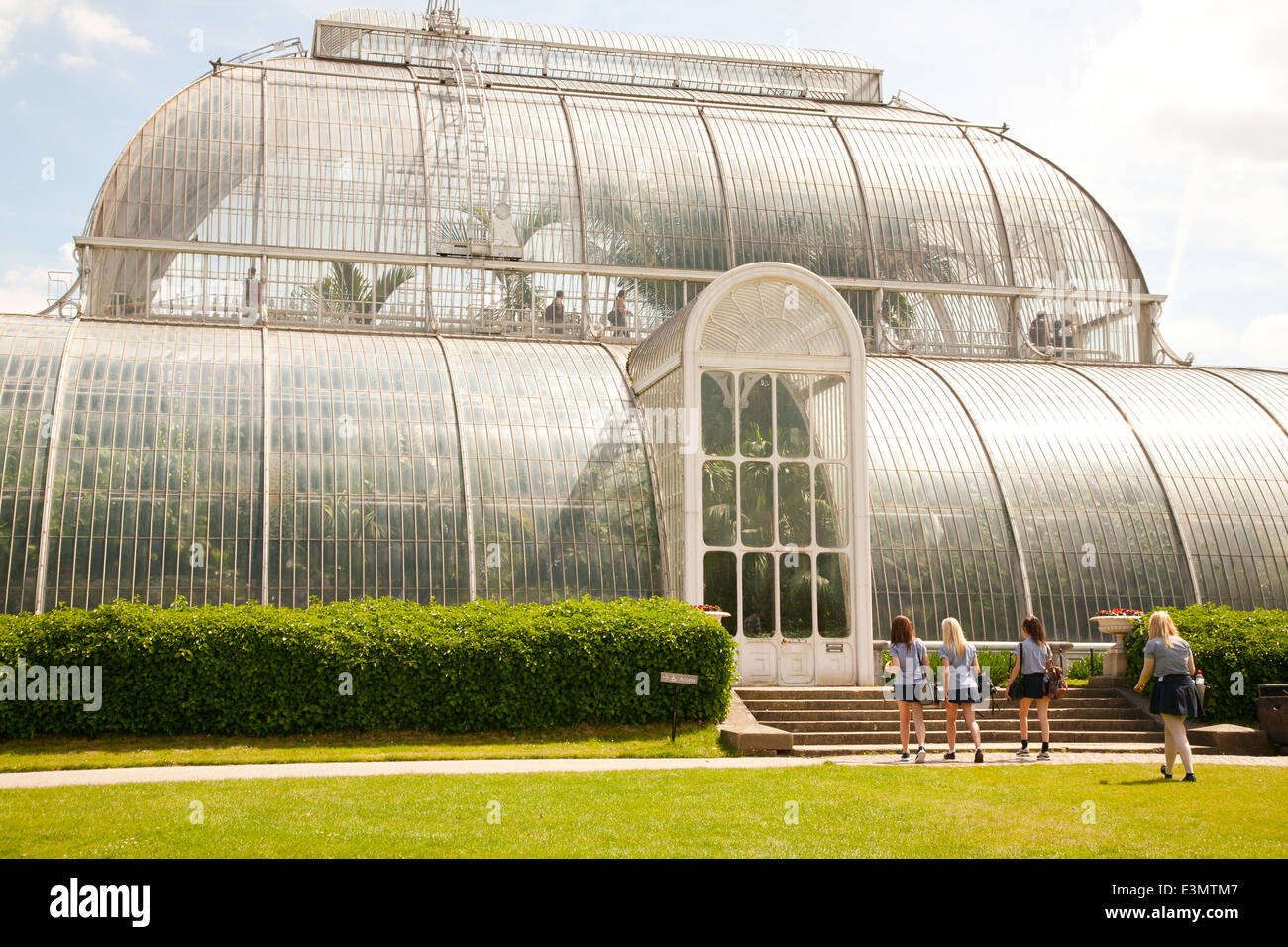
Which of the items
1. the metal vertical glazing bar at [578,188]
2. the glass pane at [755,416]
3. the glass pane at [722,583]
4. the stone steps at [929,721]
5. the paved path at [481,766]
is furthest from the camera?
the metal vertical glazing bar at [578,188]

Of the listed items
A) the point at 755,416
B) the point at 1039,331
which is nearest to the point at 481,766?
the point at 755,416

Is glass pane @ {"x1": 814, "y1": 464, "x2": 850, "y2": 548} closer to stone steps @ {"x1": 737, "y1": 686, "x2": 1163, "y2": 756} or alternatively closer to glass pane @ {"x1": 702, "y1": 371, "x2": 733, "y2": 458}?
glass pane @ {"x1": 702, "y1": 371, "x2": 733, "y2": 458}

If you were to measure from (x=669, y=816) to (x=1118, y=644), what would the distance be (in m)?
13.4

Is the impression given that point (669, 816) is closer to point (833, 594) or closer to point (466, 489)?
point (833, 594)

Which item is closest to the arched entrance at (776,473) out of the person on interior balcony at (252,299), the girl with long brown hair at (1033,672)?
the girl with long brown hair at (1033,672)

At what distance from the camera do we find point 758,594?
78.6 ft

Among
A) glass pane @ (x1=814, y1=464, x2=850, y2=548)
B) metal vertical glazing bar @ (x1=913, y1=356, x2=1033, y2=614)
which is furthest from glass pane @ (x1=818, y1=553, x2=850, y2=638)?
metal vertical glazing bar @ (x1=913, y1=356, x2=1033, y2=614)

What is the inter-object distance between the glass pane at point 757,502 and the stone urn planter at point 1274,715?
8.54 meters

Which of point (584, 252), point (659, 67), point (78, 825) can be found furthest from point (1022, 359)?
point (78, 825)

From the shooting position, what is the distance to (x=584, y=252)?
103ft

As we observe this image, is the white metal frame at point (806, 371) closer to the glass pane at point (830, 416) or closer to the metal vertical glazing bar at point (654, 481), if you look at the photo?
the glass pane at point (830, 416)

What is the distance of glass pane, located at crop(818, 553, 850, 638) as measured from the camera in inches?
944

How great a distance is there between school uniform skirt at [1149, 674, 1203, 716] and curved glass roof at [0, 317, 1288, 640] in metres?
9.50

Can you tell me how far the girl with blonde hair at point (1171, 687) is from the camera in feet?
50.5
